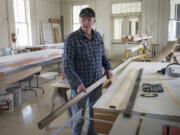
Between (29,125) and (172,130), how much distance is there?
2306mm

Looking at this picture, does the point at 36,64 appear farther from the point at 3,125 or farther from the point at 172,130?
the point at 172,130

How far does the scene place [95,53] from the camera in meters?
1.93

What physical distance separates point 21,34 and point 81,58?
6005 mm

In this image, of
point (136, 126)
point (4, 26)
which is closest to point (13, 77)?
point (136, 126)

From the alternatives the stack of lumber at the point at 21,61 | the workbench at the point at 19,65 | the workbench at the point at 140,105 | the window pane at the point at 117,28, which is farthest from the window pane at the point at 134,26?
the workbench at the point at 140,105

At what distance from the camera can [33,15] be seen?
7.52 meters

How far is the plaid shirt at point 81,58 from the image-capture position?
1.76m

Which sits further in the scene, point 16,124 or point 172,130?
point 16,124

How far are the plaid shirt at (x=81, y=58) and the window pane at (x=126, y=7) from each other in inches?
274

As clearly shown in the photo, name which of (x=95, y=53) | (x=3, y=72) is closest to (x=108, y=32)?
(x=3, y=72)

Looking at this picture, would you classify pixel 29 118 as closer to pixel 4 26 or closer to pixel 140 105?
pixel 140 105

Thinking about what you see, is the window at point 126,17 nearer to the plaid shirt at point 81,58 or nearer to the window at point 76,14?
the window at point 76,14

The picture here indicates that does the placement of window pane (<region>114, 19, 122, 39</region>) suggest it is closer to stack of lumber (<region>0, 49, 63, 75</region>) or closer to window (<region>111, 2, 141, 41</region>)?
window (<region>111, 2, 141, 41</region>)

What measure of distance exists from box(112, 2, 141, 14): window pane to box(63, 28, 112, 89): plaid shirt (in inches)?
274
